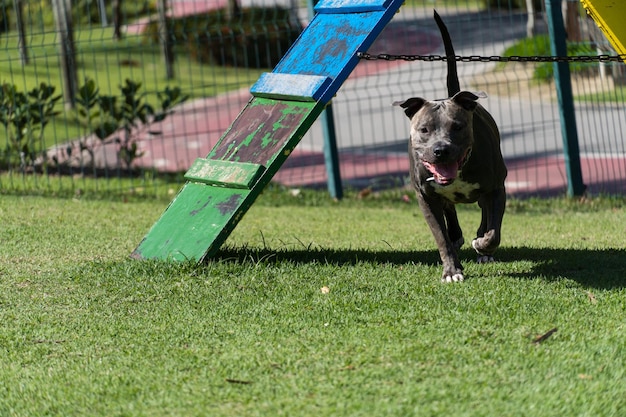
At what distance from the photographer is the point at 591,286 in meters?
5.58

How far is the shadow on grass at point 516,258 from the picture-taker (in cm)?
595

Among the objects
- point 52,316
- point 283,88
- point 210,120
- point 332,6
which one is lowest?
point 210,120

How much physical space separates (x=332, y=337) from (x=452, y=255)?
4.44 ft

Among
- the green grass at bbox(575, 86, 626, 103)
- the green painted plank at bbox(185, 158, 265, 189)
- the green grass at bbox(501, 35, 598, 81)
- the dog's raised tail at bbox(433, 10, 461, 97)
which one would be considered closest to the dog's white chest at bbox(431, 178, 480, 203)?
the dog's raised tail at bbox(433, 10, 461, 97)

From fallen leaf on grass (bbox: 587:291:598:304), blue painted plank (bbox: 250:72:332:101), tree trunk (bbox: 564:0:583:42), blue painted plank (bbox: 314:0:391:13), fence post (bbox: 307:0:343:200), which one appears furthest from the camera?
tree trunk (bbox: 564:0:583:42)

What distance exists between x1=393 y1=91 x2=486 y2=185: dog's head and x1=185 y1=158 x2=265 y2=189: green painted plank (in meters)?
1.07

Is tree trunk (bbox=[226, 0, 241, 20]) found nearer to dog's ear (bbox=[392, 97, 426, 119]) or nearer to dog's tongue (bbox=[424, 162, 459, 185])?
dog's ear (bbox=[392, 97, 426, 119])

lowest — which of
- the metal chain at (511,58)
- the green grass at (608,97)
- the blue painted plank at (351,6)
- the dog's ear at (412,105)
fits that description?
the green grass at (608,97)

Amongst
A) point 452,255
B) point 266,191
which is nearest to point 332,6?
point 452,255

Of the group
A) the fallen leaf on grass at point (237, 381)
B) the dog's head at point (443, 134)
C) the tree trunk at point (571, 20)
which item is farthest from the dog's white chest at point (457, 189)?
the tree trunk at point (571, 20)

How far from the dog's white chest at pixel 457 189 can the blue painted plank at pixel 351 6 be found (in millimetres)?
1331

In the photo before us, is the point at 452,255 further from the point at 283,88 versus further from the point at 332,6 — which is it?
the point at 332,6

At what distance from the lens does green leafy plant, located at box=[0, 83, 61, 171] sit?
1052 centimetres

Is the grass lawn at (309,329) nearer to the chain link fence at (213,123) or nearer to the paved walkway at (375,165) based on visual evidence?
the chain link fence at (213,123)
